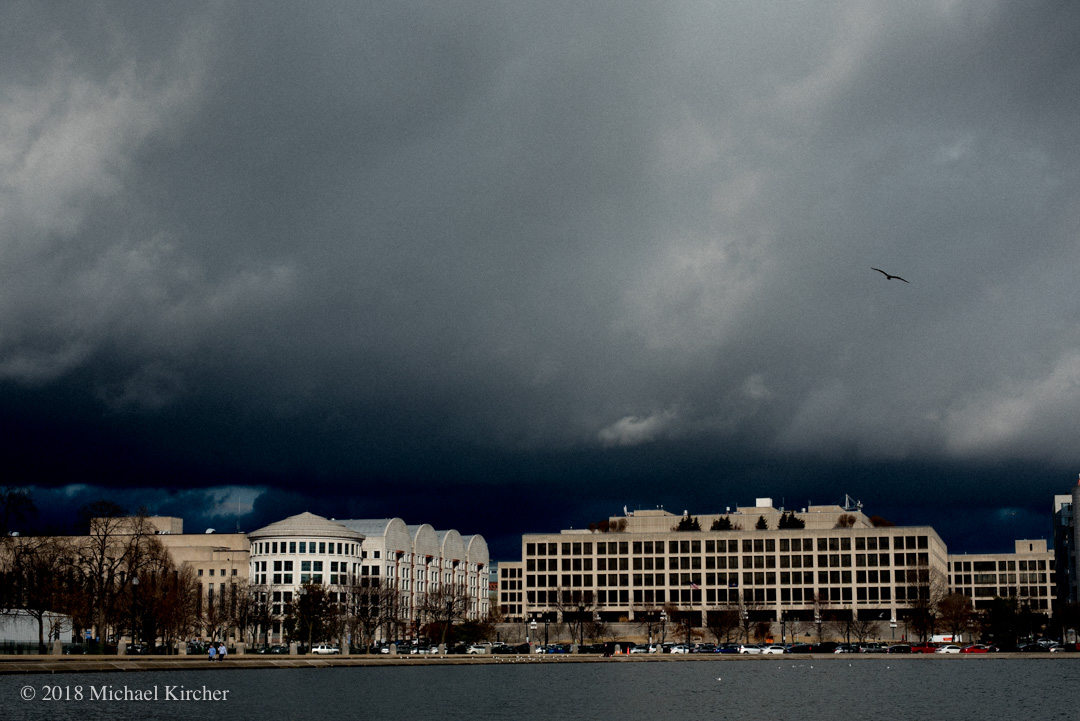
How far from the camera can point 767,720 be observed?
76438mm

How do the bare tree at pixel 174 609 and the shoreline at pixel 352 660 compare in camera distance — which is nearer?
the shoreline at pixel 352 660

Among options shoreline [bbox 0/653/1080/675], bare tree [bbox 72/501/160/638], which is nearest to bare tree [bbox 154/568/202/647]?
bare tree [bbox 72/501/160/638]

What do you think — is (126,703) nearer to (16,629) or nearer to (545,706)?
(545,706)

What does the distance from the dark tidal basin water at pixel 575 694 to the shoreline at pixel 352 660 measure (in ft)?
5.88

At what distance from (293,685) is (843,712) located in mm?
49258

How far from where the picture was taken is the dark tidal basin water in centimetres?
7800

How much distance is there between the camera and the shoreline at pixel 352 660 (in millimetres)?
105125

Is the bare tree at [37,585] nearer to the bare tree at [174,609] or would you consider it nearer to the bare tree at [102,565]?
the bare tree at [102,565]

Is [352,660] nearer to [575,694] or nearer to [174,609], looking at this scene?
[174,609]

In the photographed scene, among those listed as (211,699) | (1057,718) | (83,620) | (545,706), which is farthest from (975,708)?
(83,620)

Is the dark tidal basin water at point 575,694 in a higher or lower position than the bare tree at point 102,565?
lower

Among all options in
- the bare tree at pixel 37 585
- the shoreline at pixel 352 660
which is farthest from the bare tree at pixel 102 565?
the shoreline at pixel 352 660

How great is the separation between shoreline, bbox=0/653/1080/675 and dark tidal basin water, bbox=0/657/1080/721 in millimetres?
1791

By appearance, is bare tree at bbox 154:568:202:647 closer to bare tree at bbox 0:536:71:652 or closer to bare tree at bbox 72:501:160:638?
bare tree at bbox 72:501:160:638
